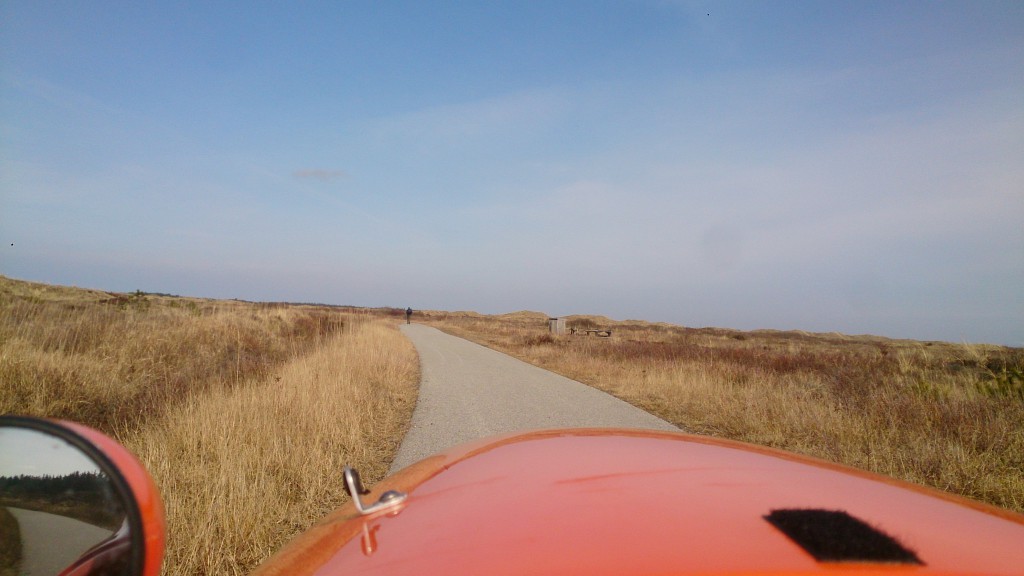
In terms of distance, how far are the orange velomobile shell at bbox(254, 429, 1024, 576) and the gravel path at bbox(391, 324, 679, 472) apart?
372 cm

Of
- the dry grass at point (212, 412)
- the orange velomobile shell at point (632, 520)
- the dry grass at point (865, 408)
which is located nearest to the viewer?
the orange velomobile shell at point (632, 520)

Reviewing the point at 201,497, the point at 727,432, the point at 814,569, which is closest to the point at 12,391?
the point at 201,497

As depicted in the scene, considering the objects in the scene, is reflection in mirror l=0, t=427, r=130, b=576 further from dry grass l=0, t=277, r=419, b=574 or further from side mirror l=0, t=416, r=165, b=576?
dry grass l=0, t=277, r=419, b=574

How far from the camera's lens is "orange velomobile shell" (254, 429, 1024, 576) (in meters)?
1.09

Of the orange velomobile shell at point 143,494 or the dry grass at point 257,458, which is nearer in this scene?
the orange velomobile shell at point 143,494

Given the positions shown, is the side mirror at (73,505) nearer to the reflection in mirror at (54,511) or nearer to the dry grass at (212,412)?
the reflection in mirror at (54,511)

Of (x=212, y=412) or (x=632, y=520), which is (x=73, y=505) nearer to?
(x=632, y=520)

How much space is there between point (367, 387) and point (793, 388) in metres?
8.16

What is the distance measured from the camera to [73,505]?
1206 mm

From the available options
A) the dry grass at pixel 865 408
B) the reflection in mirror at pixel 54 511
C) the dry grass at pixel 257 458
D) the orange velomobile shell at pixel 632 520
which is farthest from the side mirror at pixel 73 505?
the dry grass at pixel 865 408

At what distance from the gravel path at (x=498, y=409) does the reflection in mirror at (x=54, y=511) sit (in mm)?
4520

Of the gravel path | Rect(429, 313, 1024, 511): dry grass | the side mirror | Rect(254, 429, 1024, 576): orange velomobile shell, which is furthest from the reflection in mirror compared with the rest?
Rect(429, 313, 1024, 511): dry grass

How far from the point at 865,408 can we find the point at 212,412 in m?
8.93

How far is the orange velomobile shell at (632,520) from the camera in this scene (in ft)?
3.58
